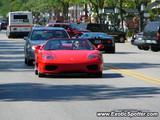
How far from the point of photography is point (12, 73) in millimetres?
23047

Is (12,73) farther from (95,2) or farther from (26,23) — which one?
(95,2)

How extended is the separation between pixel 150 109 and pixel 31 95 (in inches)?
149

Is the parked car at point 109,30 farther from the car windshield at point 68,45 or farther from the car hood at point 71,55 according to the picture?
the car hood at point 71,55

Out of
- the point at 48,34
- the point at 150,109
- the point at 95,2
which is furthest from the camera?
the point at 95,2

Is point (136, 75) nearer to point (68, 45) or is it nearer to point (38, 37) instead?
point (68, 45)

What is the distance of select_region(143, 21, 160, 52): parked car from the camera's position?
40.1 meters

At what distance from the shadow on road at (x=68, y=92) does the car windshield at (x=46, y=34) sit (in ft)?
29.6

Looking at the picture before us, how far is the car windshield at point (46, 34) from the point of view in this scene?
27.4 metres

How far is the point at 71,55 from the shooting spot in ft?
68.4

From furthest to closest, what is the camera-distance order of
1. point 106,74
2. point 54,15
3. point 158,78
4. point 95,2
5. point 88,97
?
point 54,15 → point 95,2 → point 106,74 → point 158,78 → point 88,97

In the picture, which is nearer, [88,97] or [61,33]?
[88,97]

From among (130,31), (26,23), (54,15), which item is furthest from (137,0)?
(54,15)

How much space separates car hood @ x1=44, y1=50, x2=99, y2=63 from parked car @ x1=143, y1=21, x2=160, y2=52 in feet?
63.3

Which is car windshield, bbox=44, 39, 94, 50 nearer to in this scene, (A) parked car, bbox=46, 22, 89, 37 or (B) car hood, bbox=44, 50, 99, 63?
(B) car hood, bbox=44, 50, 99, 63
